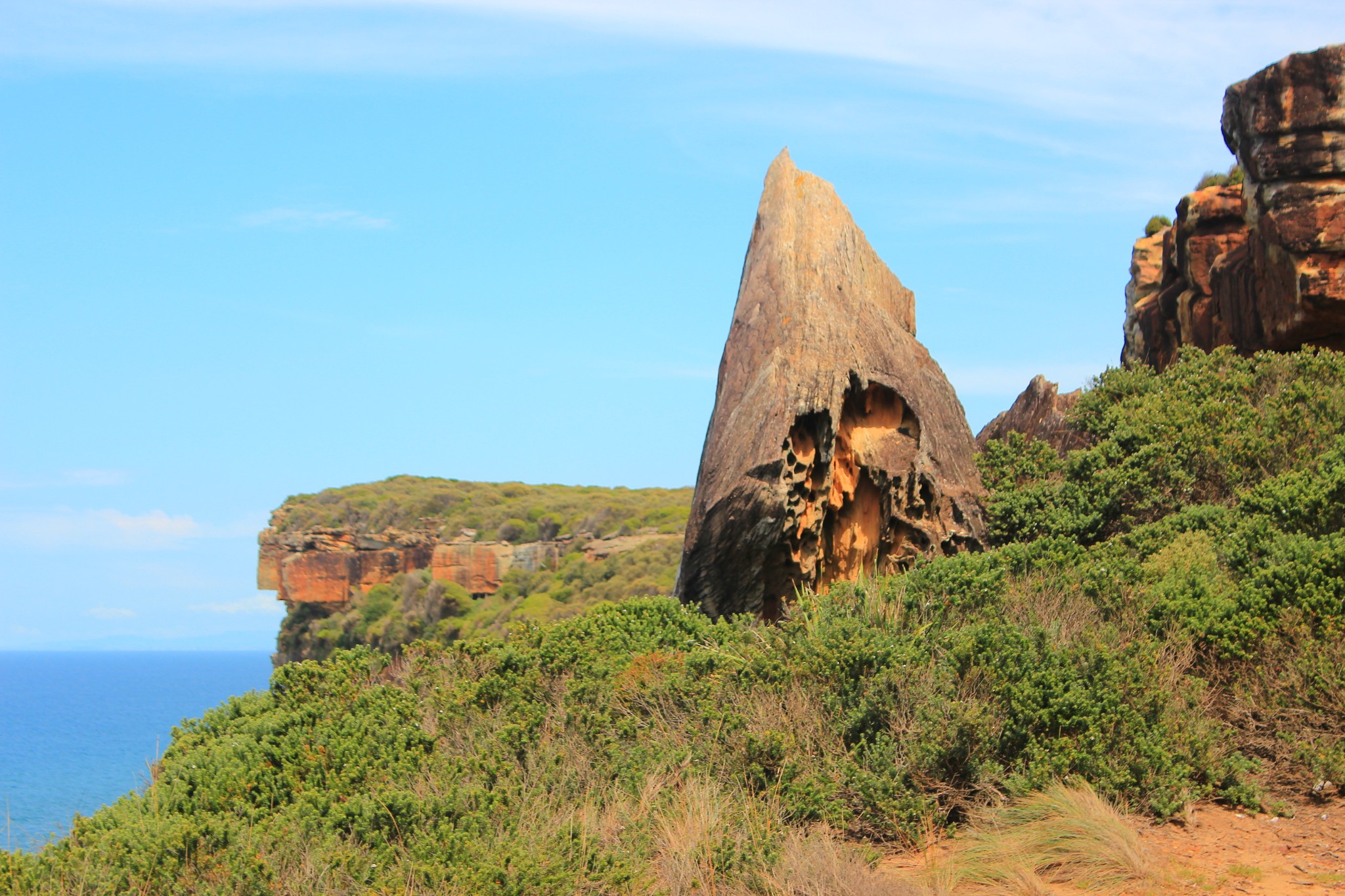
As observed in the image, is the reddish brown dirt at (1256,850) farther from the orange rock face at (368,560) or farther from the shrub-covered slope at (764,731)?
the orange rock face at (368,560)

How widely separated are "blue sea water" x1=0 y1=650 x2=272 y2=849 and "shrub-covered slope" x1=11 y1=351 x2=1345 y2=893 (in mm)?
612

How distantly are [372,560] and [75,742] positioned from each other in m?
22.8

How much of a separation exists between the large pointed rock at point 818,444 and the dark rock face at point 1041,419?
7.08 ft

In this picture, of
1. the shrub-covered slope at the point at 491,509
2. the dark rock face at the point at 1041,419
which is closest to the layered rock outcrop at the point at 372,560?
the shrub-covered slope at the point at 491,509

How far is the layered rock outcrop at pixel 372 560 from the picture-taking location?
64.4m

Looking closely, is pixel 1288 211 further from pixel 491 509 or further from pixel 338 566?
pixel 491 509

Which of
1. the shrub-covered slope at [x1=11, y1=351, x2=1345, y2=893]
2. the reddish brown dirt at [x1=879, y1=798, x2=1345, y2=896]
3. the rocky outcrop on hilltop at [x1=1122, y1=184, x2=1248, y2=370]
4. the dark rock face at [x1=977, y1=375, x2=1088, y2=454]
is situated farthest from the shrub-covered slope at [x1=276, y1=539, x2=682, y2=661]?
the reddish brown dirt at [x1=879, y1=798, x2=1345, y2=896]

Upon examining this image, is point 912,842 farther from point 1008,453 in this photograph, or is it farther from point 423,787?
point 1008,453

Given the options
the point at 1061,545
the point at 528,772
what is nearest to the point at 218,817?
the point at 528,772

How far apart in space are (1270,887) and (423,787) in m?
4.80

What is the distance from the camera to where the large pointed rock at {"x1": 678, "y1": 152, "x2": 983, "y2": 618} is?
33.8ft

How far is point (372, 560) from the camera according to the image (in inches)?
2813

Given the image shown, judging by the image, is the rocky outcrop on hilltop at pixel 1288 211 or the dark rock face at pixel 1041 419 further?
the rocky outcrop on hilltop at pixel 1288 211

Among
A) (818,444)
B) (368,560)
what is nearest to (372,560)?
(368,560)
